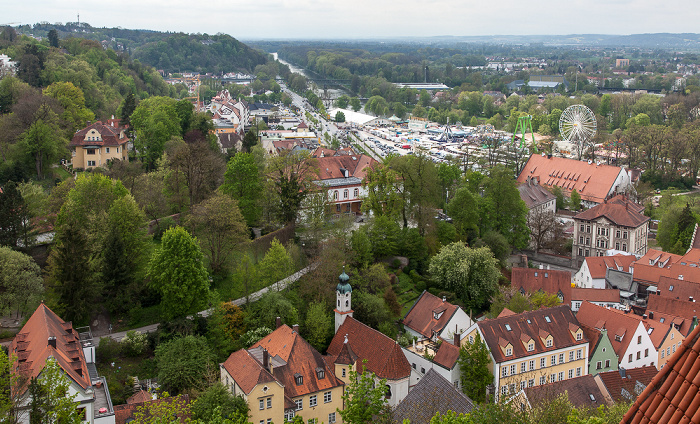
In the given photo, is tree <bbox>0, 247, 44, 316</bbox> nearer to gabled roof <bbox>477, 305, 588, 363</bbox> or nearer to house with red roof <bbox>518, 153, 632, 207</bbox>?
gabled roof <bbox>477, 305, 588, 363</bbox>

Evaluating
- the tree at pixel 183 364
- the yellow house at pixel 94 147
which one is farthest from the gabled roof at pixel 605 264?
the yellow house at pixel 94 147

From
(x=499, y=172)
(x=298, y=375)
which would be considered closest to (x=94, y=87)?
(x=499, y=172)

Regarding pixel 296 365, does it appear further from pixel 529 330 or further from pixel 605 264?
pixel 605 264

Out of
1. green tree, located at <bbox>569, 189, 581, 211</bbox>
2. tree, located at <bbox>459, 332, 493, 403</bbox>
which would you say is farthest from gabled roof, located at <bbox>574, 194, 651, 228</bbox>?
tree, located at <bbox>459, 332, 493, 403</bbox>

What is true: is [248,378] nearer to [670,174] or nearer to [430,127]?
[670,174]

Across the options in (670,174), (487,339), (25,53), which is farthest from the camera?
(670,174)

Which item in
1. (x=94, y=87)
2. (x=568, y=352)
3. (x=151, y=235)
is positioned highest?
(x=94, y=87)
